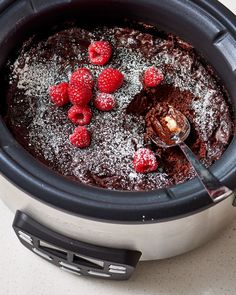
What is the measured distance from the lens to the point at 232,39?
1.53 metres

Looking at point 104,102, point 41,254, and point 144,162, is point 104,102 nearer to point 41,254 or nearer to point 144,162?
point 144,162

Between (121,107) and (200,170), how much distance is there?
0.30 meters

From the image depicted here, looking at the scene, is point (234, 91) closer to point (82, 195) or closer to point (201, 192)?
point (201, 192)

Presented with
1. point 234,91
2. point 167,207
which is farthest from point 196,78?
point 167,207

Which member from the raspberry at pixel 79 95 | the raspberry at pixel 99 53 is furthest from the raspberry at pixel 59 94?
the raspberry at pixel 99 53

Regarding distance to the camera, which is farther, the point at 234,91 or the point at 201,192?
the point at 234,91

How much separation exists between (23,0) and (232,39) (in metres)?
0.49

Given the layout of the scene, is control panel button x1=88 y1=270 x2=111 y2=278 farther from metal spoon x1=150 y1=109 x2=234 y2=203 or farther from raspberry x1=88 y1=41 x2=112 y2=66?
raspberry x1=88 y1=41 x2=112 y2=66

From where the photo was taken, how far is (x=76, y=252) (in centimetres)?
149

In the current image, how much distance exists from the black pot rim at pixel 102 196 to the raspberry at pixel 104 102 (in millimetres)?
253

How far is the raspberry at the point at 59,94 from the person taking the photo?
154 centimetres

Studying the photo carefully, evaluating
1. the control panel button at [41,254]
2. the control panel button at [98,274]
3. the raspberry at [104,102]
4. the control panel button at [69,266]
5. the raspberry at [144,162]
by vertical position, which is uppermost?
the raspberry at [104,102]

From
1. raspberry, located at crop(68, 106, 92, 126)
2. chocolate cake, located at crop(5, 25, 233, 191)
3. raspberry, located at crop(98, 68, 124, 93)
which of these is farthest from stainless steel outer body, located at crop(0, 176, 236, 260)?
raspberry, located at crop(98, 68, 124, 93)

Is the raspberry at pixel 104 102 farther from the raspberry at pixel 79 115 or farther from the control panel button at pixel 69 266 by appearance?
the control panel button at pixel 69 266
